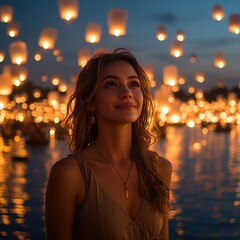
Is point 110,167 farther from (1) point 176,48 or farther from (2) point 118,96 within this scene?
(1) point 176,48

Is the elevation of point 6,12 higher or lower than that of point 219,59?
higher

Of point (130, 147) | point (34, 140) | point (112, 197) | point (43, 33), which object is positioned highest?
point (43, 33)

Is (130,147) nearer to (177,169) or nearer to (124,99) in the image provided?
(124,99)

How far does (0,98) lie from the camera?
833 inches

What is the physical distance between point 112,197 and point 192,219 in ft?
18.5

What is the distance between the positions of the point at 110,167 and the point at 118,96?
0.95ft

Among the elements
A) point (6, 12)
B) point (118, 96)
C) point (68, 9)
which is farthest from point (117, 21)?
point (118, 96)

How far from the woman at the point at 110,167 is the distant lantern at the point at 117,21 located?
36.8 ft

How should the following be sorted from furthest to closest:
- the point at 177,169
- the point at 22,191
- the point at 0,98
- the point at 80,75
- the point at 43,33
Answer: the point at 0,98 < the point at 43,33 < the point at 177,169 < the point at 22,191 < the point at 80,75

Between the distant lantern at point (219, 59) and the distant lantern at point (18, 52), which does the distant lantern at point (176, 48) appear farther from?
the distant lantern at point (18, 52)

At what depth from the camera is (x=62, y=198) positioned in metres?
1.72

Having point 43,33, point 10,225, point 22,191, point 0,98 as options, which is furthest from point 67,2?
point 0,98

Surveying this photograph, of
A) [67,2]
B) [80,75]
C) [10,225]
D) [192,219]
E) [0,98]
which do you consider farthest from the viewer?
[0,98]

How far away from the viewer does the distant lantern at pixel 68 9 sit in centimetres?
1215
